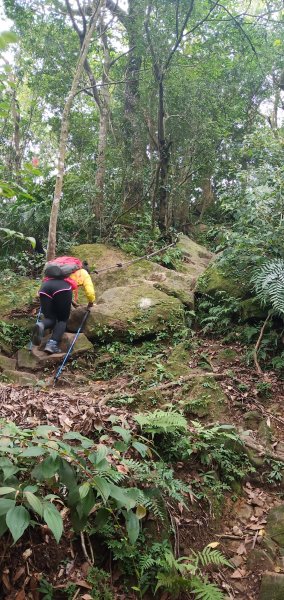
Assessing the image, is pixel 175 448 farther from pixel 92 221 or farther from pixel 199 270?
pixel 92 221

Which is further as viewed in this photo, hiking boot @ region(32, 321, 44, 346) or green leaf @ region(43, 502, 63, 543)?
hiking boot @ region(32, 321, 44, 346)

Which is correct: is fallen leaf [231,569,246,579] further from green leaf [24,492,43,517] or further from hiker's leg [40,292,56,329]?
hiker's leg [40,292,56,329]

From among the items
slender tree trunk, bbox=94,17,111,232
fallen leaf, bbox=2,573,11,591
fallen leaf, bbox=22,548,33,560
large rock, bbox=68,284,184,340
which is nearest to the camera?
fallen leaf, bbox=2,573,11,591

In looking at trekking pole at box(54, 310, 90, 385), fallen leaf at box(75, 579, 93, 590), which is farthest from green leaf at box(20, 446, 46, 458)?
A: trekking pole at box(54, 310, 90, 385)

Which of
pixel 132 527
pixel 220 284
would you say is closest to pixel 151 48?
pixel 220 284

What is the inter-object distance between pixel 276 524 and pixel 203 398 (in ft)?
5.98

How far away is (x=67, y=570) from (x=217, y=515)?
1607 millimetres

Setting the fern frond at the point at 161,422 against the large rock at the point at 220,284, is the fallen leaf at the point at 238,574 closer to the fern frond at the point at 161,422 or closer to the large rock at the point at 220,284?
the fern frond at the point at 161,422

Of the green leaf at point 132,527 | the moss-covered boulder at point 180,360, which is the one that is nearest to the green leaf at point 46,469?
the green leaf at point 132,527

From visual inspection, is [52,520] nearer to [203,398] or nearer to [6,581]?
[6,581]

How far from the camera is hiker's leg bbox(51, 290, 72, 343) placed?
786 cm

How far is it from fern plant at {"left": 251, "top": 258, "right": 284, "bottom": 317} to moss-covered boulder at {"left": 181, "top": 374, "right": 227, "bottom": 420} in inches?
64.1

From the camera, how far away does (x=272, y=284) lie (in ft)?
21.5

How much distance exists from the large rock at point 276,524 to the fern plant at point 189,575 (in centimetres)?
63
